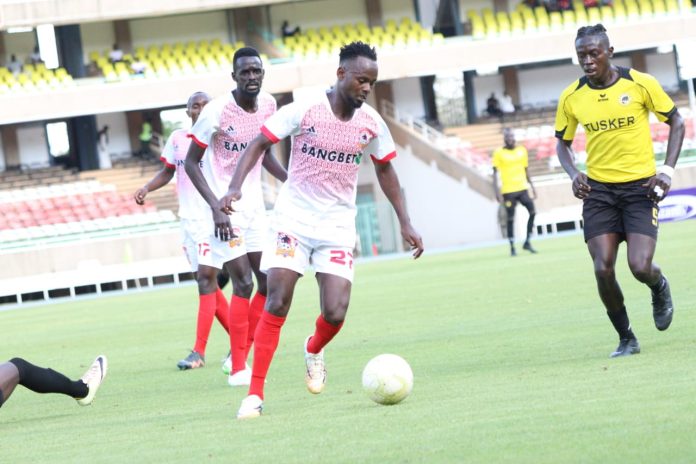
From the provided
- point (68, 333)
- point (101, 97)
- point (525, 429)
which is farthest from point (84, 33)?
point (525, 429)

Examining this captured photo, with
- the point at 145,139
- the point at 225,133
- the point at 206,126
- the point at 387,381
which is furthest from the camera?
the point at 145,139

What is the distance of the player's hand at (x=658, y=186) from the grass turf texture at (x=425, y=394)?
1.11 metres

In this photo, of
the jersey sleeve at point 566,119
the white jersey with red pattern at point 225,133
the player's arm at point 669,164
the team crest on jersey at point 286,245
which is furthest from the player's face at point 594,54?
the white jersey with red pattern at point 225,133

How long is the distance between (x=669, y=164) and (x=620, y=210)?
0.49 m

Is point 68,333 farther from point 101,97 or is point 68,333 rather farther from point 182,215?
point 101,97

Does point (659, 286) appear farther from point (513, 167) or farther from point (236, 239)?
point (513, 167)

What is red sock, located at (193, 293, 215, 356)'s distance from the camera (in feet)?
43.1

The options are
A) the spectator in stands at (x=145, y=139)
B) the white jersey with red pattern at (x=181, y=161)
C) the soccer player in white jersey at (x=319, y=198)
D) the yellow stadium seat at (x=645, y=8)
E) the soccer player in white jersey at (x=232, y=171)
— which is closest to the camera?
the soccer player in white jersey at (x=319, y=198)

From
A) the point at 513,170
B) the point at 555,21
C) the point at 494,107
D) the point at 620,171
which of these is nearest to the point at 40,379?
the point at 620,171

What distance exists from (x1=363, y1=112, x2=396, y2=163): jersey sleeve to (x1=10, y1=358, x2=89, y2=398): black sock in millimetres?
2483

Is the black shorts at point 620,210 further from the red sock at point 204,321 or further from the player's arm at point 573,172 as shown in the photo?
the red sock at point 204,321

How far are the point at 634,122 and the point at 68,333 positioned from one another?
11996 millimetres

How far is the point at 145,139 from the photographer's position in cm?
4859

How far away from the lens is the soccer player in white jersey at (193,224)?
13.0 metres
